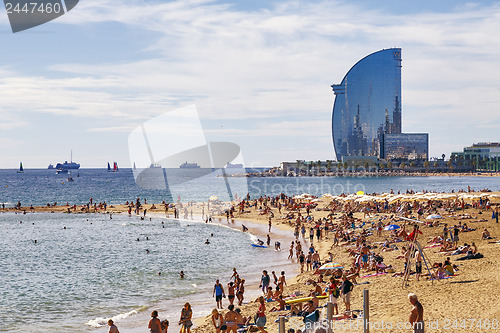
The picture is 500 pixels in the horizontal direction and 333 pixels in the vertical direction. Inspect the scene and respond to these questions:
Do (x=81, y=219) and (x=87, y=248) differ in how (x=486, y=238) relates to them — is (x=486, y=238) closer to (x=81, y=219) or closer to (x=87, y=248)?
(x=87, y=248)

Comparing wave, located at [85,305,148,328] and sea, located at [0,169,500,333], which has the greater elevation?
wave, located at [85,305,148,328]

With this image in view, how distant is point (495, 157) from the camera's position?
196 meters

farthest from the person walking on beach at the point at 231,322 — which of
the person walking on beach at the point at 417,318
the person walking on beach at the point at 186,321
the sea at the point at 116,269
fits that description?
the person walking on beach at the point at 417,318

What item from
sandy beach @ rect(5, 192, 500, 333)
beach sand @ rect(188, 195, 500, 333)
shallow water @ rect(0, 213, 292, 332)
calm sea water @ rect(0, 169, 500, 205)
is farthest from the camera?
calm sea water @ rect(0, 169, 500, 205)

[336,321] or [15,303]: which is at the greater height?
[336,321]

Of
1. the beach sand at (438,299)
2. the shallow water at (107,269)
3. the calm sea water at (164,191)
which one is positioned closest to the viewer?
the beach sand at (438,299)

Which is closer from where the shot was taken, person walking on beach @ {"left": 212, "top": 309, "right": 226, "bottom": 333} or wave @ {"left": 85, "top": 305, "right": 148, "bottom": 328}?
person walking on beach @ {"left": 212, "top": 309, "right": 226, "bottom": 333}

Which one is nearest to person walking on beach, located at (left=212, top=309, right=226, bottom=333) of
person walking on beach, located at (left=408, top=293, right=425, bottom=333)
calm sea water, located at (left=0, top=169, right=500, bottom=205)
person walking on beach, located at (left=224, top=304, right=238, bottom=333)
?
person walking on beach, located at (left=224, top=304, right=238, bottom=333)

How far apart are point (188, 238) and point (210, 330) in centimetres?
2397

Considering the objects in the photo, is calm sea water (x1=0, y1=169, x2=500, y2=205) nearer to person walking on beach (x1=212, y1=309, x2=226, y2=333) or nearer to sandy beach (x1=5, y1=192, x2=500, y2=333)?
sandy beach (x1=5, y1=192, x2=500, y2=333)

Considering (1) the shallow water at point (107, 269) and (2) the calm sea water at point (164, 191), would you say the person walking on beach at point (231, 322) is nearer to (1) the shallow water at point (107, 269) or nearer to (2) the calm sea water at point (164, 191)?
(1) the shallow water at point (107, 269)

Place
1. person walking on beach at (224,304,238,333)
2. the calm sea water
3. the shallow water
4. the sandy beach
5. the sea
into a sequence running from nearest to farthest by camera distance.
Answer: the sandy beach
person walking on beach at (224,304,238,333)
the sea
the shallow water
the calm sea water

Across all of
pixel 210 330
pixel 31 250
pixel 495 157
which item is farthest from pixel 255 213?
pixel 495 157

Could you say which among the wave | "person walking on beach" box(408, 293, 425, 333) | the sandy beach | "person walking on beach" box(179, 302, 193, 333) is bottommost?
the wave
